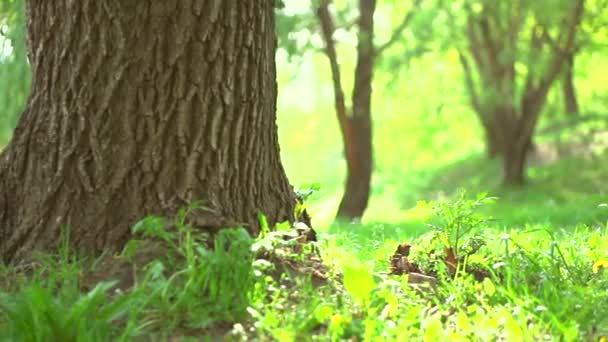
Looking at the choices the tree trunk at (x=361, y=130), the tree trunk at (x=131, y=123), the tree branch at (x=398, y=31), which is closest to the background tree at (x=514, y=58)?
the tree branch at (x=398, y=31)

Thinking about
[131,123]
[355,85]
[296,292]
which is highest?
[355,85]

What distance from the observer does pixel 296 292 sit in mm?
3188

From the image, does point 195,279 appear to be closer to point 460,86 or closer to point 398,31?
point 398,31

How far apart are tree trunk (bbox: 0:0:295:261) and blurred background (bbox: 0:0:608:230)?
0.82 metres

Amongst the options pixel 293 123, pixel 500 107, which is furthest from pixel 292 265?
pixel 293 123

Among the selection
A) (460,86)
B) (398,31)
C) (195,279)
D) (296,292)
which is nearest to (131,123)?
(195,279)

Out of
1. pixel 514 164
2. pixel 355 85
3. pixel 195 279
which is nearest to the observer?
pixel 195 279

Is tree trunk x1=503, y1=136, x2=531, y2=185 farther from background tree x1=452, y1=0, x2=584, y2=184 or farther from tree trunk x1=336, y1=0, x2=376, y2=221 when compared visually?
tree trunk x1=336, y1=0, x2=376, y2=221

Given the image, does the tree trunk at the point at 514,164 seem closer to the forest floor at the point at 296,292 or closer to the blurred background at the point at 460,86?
the blurred background at the point at 460,86

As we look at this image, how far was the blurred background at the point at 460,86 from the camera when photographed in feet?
35.0

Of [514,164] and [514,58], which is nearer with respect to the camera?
[514,58]

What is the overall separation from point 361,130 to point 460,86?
1195cm

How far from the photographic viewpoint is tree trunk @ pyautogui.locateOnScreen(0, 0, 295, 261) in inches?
141

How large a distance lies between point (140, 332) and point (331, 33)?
8.98 metres
